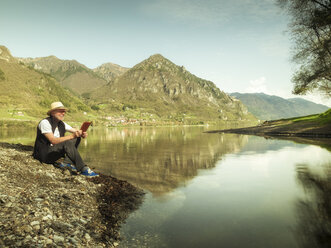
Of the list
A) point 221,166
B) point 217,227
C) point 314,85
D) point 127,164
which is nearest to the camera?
point 217,227

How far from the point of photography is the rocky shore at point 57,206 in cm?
531

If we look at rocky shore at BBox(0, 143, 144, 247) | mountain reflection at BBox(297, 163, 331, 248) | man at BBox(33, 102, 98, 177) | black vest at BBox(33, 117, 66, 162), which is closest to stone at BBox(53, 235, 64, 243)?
rocky shore at BBox(0, 143, 144, 247)

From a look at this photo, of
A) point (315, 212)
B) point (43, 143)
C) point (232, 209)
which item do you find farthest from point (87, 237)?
point (315, 212)

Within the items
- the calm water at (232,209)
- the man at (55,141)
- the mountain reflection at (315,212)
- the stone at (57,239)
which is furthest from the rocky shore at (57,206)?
the mountain reflection at (315,212)

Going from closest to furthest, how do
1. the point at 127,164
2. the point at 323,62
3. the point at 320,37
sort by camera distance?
the point at 127,164, the point at 320,37, the point at 323,62

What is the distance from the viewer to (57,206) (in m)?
7.23

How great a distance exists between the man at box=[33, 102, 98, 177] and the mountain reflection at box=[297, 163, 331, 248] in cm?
961

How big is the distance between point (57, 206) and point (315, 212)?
9001 millimetres

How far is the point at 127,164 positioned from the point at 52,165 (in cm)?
741

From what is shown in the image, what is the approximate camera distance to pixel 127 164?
1839 centimetres

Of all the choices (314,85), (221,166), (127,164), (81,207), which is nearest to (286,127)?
(314,85)

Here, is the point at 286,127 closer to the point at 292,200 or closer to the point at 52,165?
the point at 292,200

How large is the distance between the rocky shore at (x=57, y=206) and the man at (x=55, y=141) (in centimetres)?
52

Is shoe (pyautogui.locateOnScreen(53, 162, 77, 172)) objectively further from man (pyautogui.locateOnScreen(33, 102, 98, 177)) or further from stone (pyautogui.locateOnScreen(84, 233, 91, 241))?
stone (pyautogui.locateOnScreen(84, 233, 91, 241))
